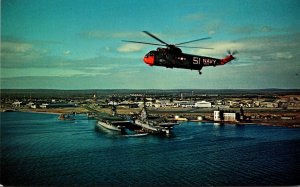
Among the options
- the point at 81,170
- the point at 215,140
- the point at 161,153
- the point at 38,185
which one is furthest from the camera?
the point at 215,140

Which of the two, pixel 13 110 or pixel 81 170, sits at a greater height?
pixel 13 110

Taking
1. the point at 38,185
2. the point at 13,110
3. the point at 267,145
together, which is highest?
the point at 13,110

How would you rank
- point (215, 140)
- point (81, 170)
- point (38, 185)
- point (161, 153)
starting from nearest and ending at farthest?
point (38, 185) < point (81, 170) < point (161, 153) < point (215, 140)

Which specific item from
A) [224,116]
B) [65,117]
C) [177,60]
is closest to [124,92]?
[177,60]

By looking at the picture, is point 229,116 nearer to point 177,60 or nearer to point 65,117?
point 177,60

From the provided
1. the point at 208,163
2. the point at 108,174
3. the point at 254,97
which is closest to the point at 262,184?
the point at 208,163

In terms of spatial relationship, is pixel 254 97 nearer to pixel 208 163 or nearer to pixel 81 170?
pixel 208 163
